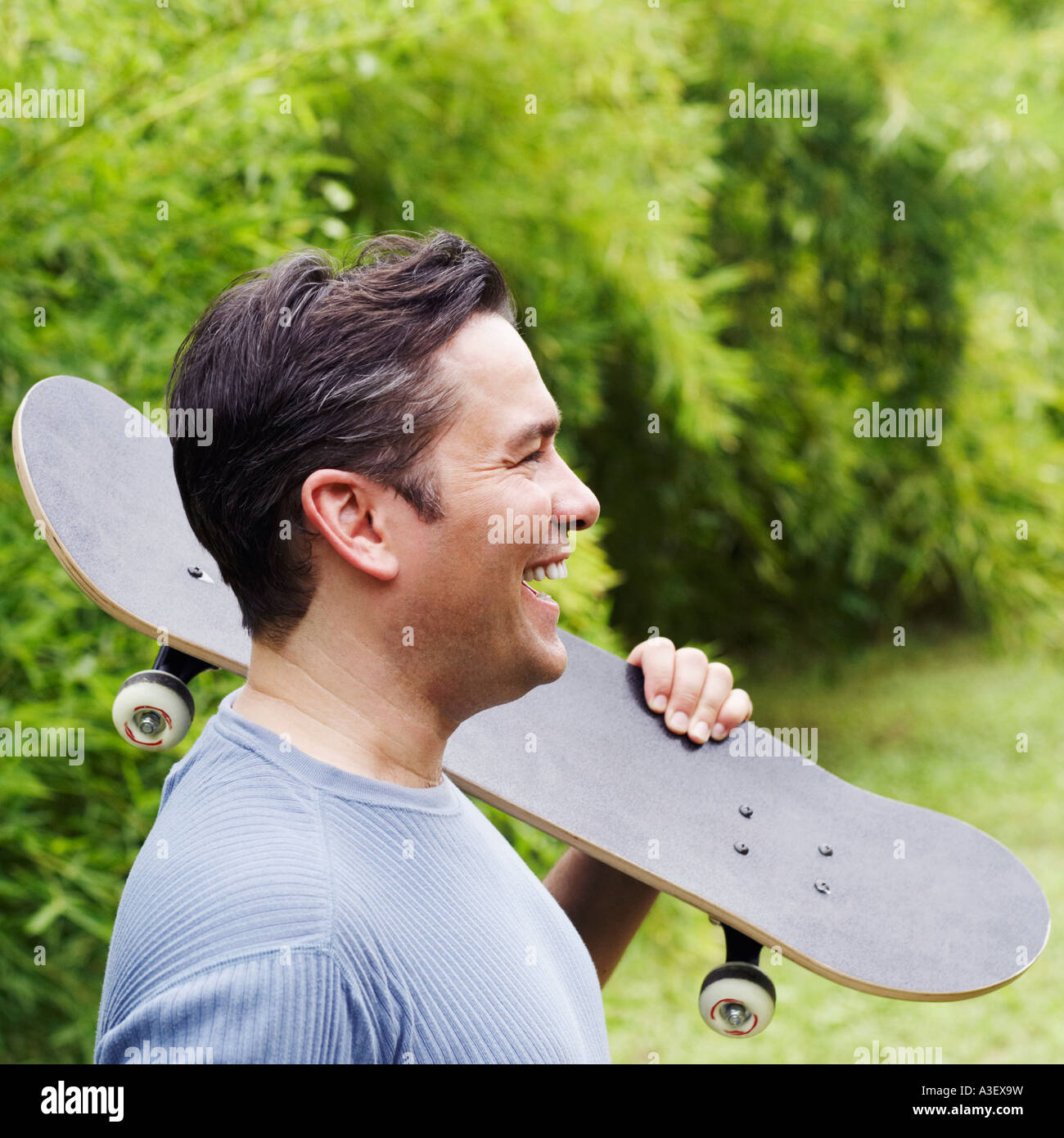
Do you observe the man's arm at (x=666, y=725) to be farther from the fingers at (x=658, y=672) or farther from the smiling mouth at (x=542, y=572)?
the smiling mouth at (x=542, y=572)

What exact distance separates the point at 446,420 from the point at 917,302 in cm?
502

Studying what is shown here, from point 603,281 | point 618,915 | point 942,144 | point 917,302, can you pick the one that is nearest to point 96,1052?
point 618,915

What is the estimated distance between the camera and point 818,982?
4.55 meters

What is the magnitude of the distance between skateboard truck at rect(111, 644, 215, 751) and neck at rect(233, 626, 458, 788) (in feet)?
0.54

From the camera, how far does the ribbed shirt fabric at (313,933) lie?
739 millimetres

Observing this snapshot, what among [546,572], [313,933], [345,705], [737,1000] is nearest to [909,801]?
Result: [737,1000]

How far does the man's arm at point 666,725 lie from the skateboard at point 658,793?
0.03 metres

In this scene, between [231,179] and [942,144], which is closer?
[231,179]

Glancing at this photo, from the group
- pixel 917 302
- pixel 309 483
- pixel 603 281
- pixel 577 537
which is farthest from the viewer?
pixel 917 302

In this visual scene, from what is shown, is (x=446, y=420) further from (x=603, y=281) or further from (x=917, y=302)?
(x=917, y=302)

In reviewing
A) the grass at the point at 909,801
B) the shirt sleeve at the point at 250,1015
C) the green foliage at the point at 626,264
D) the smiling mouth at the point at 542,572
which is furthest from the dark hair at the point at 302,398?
the grass at the point at 909,801

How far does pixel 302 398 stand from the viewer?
0.93m

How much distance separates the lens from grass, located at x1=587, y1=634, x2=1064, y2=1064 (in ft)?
12.7

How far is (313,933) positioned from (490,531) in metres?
0.35
